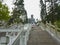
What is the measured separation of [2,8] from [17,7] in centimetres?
1707

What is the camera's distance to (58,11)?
32656 mm

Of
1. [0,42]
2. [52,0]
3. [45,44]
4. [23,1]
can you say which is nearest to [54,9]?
[52,0]

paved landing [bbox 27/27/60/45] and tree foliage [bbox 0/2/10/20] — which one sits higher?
tree foliage [bbox 0/2/10/20]

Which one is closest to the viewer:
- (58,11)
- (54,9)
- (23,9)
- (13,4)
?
(58,11)

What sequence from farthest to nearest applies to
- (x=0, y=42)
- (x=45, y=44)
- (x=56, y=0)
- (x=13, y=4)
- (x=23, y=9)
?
1. (x=23, y=9)
2. (x=13, y=4)
3. (x=56, y=0)
4. (x=45, y=44)
5. (x=0, y=42)

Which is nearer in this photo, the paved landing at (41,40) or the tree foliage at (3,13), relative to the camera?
the paved landing at (41,40)

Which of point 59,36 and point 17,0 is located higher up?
point 17,0

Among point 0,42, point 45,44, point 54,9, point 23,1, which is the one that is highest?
point 23,1

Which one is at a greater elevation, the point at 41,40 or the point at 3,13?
the point at 3,13

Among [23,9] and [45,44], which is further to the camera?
[23,9]

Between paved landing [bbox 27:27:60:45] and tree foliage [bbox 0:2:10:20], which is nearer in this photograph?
paved landing [bbox 27:27:60:45]

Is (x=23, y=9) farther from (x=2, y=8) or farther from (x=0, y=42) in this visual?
(x=0, y=42)

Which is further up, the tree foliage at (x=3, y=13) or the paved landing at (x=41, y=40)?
the tree foliage at (x=3, y=13)

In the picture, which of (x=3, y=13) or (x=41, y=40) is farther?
(x=3, y=13)
